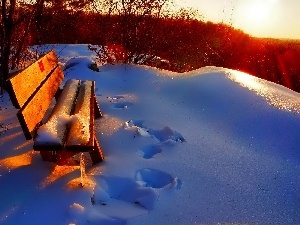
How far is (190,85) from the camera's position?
17.6 feet

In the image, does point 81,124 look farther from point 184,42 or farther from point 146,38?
point 184,42

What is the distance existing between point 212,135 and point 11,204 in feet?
7.17

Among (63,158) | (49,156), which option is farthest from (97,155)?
(49,156)

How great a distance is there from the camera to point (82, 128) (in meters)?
2.61

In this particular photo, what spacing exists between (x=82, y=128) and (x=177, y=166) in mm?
965

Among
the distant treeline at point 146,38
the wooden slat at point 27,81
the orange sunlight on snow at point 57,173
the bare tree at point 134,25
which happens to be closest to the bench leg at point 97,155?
the orange sunlight on snow at point 57,173

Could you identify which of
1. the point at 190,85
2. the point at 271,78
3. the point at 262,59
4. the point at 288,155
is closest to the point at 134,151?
the point at 288,155

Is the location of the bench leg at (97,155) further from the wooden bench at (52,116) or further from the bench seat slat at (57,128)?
the bench seat slat at (57,128)

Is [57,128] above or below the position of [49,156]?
above

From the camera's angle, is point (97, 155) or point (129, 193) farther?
point (97, 155)

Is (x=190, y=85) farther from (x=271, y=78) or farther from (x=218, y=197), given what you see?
(x=271, y=78)

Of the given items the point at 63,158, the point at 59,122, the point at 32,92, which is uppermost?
the point at 32,92

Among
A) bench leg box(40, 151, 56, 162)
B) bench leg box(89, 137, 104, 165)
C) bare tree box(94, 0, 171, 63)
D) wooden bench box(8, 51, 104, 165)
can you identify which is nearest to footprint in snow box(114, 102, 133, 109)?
wooden bench box(8, 51, 104, 165)

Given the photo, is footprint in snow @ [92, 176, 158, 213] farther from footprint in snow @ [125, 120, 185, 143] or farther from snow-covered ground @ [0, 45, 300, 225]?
footprint in snow @ [125, 120, 185, 143]
